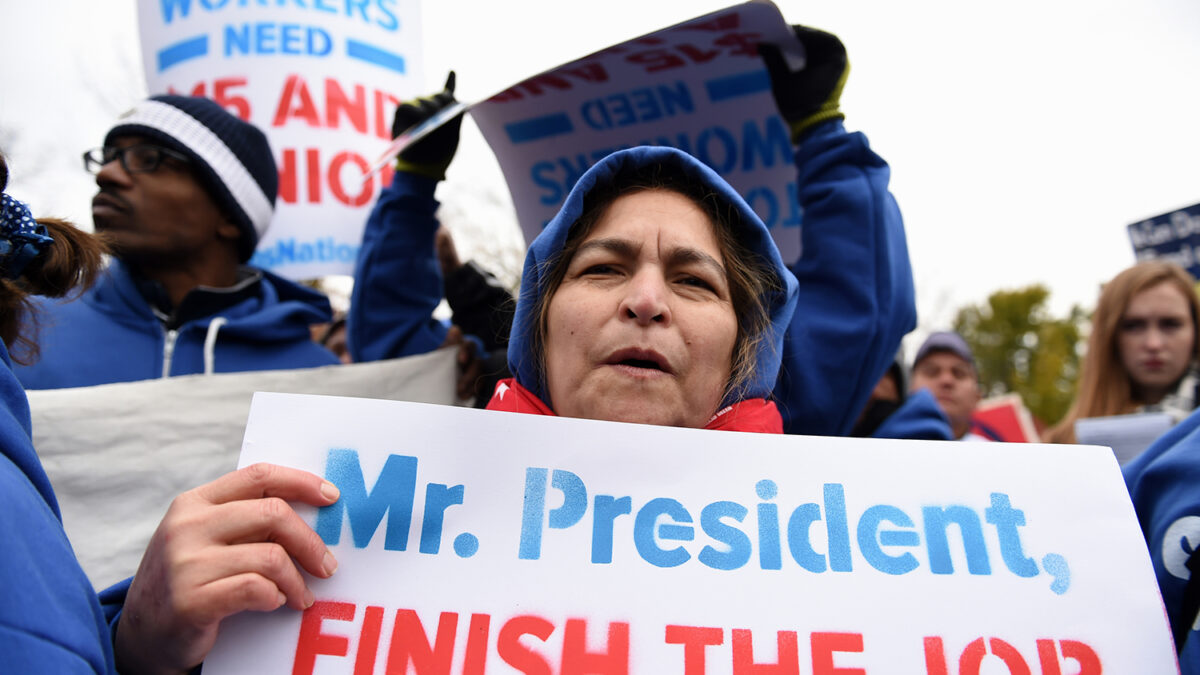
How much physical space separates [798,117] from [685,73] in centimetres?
34

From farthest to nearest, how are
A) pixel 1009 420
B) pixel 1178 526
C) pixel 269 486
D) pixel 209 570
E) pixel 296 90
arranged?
Answer: 1. pixel 1009 420
2. pixel 296 90
3. pixel 1178 526
4. pixel 269 486
5. pixel 209 570

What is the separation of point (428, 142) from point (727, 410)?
138 centimetres

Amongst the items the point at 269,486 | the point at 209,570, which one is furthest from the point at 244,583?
the point at 269,486

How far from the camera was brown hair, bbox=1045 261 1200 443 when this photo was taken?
3.27m

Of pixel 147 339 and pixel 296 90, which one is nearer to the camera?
pixel 147 339

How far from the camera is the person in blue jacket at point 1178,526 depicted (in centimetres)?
119

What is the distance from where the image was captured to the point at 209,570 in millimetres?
1016

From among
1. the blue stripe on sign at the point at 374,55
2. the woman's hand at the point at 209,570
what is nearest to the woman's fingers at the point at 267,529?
the woman's hand at the point at 209,570

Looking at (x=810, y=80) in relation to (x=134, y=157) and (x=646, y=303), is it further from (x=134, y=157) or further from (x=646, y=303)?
(x=134, y=157)

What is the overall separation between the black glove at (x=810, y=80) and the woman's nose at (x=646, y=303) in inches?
36.2

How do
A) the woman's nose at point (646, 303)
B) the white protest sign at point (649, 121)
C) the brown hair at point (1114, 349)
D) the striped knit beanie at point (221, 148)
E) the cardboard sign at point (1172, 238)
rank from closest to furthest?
the woman's nose at point (646, 303) → the white protest sign at point (649, 121) → the striped knit beanie at point (221, 148) → the brown hair at point (1114, 349) → the cardboard sign at point (1172, 238)

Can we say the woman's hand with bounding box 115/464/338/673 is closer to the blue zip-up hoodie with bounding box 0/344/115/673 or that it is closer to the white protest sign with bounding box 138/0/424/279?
the blue zip-up hoodie with bounding box 0/344/115/673

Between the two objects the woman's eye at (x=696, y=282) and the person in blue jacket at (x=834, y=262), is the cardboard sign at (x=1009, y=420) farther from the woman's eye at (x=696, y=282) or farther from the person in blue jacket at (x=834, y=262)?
the woman's eye at (x=696, y=282)

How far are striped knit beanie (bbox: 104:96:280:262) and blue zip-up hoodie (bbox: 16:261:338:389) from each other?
277mm
